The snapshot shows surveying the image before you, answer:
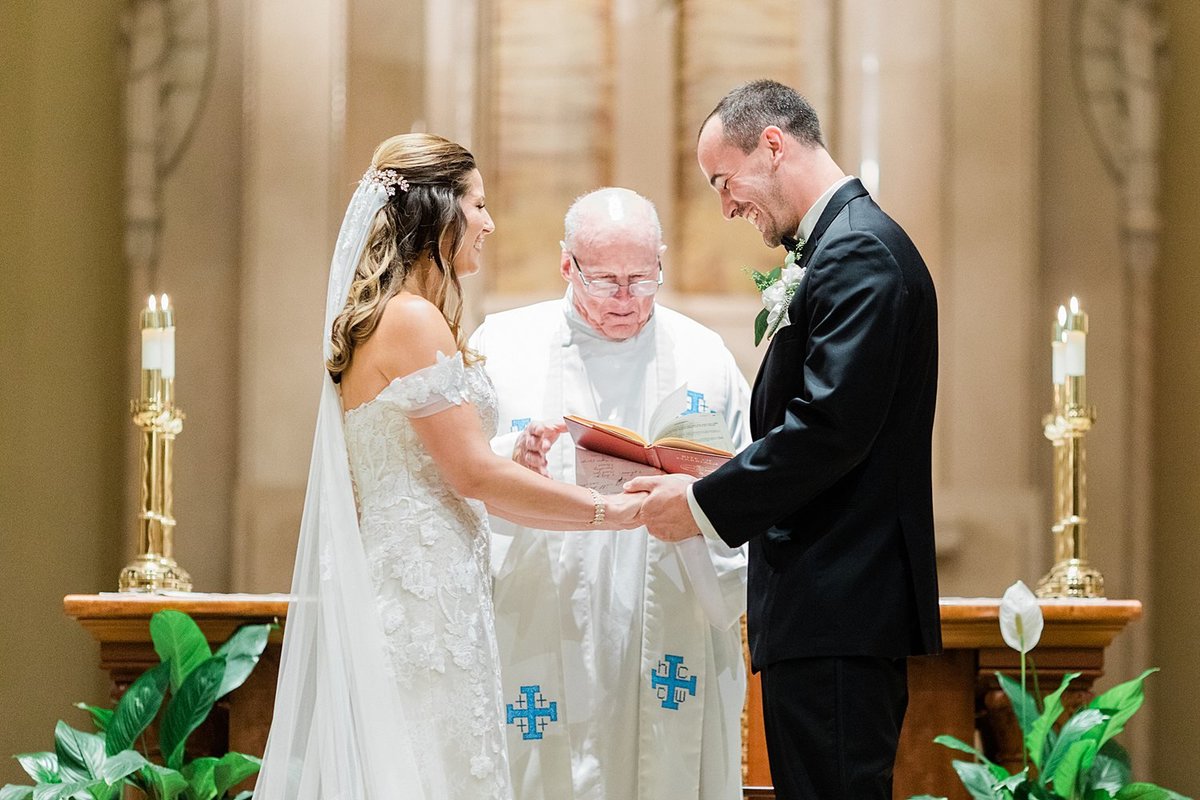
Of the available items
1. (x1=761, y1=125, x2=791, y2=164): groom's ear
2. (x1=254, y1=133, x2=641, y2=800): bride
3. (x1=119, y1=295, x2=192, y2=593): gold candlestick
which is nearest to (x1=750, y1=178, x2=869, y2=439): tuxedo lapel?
(x1=761, y1=125, x2=791, y2=164): groom's ear

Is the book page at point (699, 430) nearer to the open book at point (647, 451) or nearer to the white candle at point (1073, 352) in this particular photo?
the open book at point (647, 451)

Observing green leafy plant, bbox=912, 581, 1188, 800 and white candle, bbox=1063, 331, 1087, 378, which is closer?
green leafy plant, bbox=912, 581, 1188, 800

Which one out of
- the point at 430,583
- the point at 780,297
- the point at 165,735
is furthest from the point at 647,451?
the point at 165,735

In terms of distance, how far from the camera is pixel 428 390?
3.17 m

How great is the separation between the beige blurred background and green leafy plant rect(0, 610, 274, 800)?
1811 mm

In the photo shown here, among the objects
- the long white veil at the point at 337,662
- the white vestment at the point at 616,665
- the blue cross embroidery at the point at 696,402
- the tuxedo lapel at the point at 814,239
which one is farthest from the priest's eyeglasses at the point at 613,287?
the long white veil at the point at 337,662

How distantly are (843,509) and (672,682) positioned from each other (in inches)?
42.6

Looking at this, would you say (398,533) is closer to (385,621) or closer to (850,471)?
(385,621)

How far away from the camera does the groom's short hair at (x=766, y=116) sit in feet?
11.3

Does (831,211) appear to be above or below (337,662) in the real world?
above

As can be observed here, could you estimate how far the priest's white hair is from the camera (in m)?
4.16

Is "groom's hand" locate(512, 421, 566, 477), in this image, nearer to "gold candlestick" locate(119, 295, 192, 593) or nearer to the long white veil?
the long white veil

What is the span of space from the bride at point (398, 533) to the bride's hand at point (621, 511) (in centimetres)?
21

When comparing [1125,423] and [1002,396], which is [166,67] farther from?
[1125,423]
